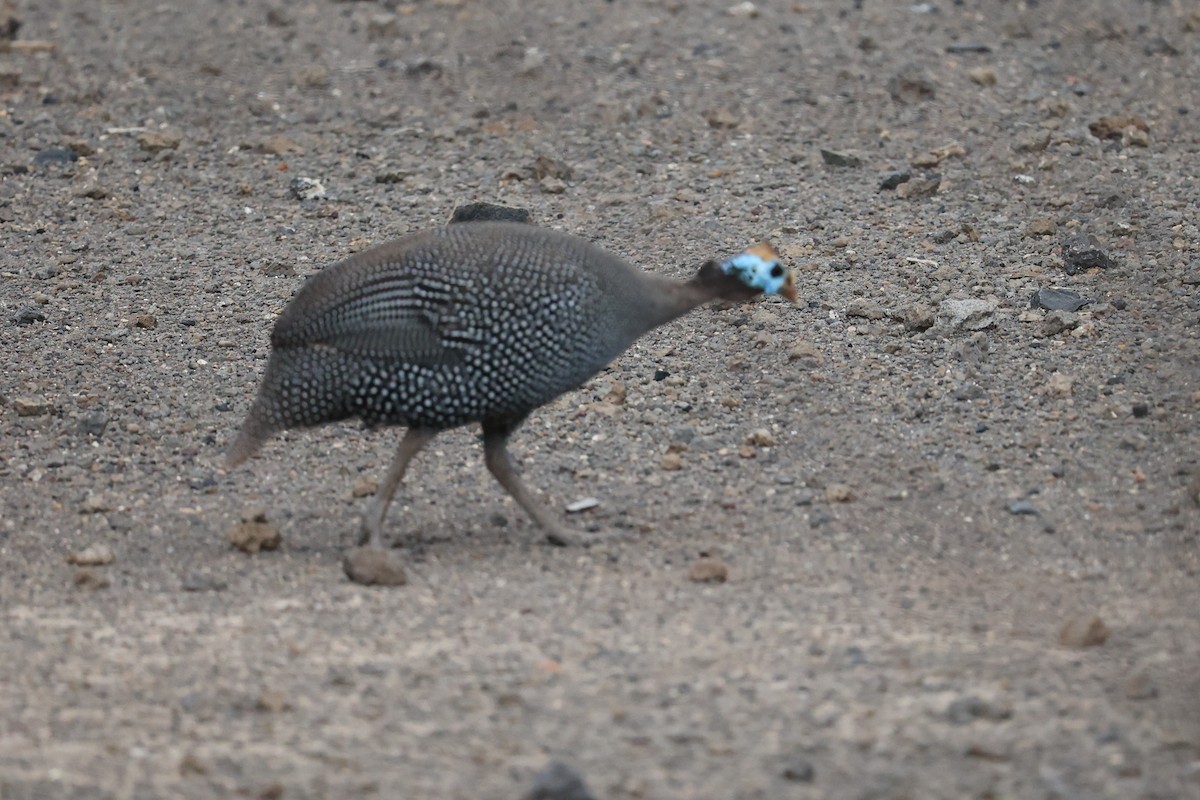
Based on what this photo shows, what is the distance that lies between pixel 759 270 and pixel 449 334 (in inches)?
43.3

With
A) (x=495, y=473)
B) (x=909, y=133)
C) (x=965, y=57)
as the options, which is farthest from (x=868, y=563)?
(x=965, y=57)

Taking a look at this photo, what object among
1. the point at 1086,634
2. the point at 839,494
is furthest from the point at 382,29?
the point at 1086,634

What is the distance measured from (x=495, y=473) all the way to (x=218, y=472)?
1.22m

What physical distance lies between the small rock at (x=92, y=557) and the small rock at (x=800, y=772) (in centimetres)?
261

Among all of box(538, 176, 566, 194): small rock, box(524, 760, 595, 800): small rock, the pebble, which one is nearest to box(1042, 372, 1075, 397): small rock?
the pebble

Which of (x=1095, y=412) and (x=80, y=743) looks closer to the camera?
(x=80, y=743)

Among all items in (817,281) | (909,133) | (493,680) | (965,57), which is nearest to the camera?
(493,680)

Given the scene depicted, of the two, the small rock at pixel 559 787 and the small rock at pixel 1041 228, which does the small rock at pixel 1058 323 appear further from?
the small rock at pixel 559 787

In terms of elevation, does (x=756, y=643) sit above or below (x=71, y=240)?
above

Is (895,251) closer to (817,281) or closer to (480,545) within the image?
(817,281)

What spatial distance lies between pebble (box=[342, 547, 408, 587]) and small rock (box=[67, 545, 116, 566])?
2.86 ft

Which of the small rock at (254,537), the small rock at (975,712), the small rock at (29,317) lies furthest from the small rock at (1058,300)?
the small rock at (29,317)

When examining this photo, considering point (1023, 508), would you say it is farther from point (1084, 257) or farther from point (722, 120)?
point (722, 120)

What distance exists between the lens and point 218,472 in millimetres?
6539
